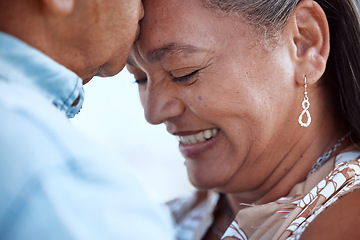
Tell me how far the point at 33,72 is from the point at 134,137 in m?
5.01

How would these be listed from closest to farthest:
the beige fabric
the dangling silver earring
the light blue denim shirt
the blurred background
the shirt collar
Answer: the light blue denim shirt, the shirt collar, the beige fabric, the dangling silver earring, the blurred background

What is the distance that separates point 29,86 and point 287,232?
85 centimetres

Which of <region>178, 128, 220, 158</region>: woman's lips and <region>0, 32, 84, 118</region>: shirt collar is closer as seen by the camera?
<region>0, 32, 84, 118</region>: shirt collar

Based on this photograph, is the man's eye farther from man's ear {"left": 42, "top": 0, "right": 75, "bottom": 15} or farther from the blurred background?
the blurred background

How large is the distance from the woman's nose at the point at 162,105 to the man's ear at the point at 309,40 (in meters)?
0.42

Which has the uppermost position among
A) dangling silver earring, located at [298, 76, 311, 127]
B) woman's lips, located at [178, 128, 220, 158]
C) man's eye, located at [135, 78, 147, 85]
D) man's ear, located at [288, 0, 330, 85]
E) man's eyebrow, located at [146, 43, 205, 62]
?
man's ear, located at [288, 0, 330, 85]

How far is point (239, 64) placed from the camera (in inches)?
60.3

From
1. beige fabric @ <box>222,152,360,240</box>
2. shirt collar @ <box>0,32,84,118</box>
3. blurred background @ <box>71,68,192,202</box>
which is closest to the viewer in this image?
shirt collar @ <box>0,32,84,118</box>

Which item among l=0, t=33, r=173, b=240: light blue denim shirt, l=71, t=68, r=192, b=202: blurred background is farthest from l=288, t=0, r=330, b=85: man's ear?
l=71, t=68, r=192, b=202: blurred background

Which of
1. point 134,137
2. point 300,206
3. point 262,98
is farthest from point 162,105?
point 134,137

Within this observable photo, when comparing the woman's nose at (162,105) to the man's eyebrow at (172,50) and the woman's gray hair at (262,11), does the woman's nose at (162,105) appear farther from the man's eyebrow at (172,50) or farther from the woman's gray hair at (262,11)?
the woman's gray hair at (262,11)

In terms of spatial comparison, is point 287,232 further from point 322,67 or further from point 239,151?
point 322,67

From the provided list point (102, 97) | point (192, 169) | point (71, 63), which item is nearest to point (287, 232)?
point (192, 169)

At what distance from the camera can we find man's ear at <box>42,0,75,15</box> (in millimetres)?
881
